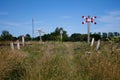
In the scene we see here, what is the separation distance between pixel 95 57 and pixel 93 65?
64 centimetres

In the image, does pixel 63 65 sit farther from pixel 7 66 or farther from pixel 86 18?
pixel 86 18

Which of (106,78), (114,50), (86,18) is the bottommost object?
(106,78)

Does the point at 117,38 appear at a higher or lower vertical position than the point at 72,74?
higher

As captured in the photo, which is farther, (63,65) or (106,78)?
(63,65)

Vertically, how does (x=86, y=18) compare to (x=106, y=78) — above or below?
above

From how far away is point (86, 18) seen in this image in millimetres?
19688

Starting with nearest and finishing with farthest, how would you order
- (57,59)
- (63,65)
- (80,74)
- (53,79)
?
(53,79)
(80,74)
(63,65)
(57,59)

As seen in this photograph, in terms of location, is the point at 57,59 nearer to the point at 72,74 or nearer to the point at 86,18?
the point at 72,74

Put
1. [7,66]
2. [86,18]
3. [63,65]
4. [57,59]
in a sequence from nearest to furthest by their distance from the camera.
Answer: [7,66] < [63,65] < [57,59] < [86,18]

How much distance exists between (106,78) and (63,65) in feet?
4.77

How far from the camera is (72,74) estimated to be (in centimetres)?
534

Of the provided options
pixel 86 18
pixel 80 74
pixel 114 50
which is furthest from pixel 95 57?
pixel 86 18

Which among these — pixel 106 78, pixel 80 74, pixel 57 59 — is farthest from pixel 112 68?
pixel 57 59

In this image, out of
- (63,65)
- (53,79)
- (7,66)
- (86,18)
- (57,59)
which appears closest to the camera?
(53,79)
